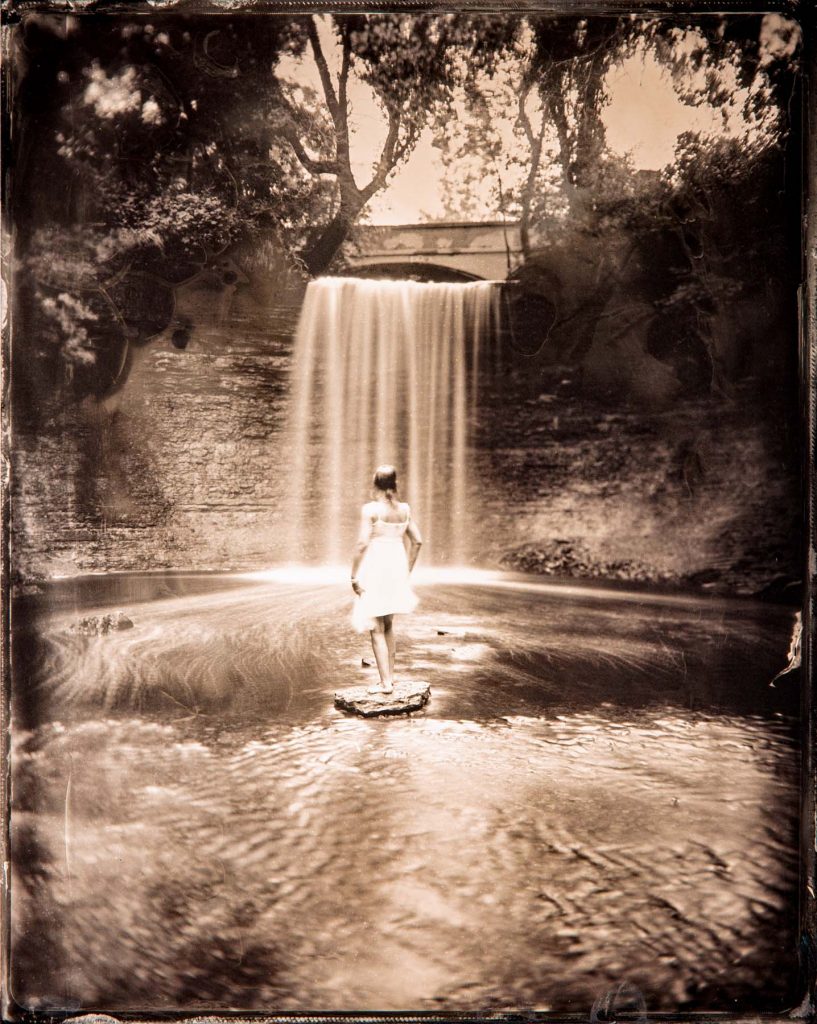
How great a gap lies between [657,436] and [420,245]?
3.42 ft

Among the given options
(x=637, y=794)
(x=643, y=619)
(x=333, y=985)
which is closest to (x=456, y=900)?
(x=333, y=985)

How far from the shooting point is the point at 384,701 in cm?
221

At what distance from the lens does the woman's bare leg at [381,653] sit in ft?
7.32

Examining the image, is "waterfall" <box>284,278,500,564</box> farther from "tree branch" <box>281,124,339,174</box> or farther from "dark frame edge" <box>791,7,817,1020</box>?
"dark frame edge" <box>791,7,817,1020</box>

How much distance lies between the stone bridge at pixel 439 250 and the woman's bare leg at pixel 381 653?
121 centimetres

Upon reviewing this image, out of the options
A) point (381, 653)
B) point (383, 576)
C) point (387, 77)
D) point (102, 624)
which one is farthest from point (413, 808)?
point (387, 77)

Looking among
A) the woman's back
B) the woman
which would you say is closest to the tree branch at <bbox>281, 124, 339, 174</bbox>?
the woman

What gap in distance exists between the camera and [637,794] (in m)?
2.18

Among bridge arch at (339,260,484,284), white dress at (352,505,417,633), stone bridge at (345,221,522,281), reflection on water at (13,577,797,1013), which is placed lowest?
reflection on water at (13,577,797,1013)

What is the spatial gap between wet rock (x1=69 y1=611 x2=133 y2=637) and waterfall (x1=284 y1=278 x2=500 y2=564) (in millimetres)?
601

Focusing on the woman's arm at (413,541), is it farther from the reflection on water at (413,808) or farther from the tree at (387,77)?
the tree at (387,77)

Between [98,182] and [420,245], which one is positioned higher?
[98,182]

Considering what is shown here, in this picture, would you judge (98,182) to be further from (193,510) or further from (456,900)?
(456,900)

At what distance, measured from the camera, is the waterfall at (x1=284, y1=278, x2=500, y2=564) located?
2277mm
